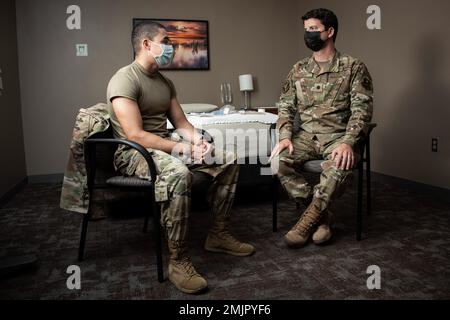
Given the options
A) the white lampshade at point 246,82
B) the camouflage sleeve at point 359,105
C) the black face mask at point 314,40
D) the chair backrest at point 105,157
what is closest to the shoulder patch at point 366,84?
the camouflage sleeve at point 359,105

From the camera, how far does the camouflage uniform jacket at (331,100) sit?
7.16 feet

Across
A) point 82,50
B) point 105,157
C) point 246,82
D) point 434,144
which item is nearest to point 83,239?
point 105,157

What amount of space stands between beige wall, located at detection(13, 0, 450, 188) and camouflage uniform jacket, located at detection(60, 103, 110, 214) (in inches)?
94.8

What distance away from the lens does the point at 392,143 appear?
3.58 m

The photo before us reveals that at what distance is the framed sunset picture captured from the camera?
4.45 metres

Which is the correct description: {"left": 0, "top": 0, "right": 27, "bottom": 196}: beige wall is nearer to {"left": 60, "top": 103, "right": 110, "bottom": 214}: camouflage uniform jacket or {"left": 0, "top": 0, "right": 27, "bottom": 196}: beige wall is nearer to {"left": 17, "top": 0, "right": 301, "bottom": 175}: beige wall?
{"left": 17, "top": 0, "right": 301, "bottom": 175}: beige wall

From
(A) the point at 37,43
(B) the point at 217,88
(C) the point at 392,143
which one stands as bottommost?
(C) the point at 392,143

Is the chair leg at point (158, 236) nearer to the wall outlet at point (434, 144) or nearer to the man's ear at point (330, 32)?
the man's ear at point (330, 32)

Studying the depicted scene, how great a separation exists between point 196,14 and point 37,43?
174cm

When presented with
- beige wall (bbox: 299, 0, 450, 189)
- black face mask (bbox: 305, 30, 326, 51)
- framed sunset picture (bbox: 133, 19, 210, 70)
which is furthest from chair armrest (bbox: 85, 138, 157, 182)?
framed sunset picture (bbox: 133, 19, 210, 70)
